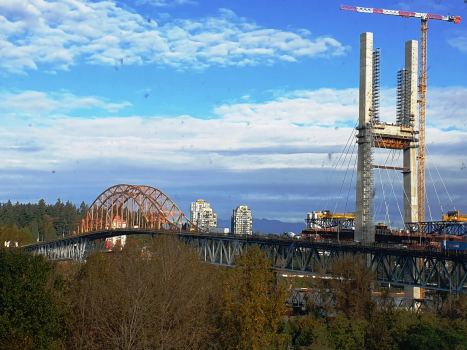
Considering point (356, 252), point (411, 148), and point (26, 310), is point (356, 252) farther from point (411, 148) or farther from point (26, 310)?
point (26, 310)

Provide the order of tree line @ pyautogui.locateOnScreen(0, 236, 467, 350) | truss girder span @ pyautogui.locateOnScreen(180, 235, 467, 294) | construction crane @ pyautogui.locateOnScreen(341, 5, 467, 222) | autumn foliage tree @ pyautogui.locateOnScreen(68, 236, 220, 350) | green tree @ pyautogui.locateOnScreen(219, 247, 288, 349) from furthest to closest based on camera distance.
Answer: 1. construction crane @ pyautogui.locateOnScreen(341, 5, 467, 222)
2. truss girder span @ pyautogui.locateOnScreen(180, 235, 467, 294)
3. green tree @ pyautogui.locateOnScreen(219, 247, 288, 349)
4. autumn foliage tree @ pyautogui.locateOnScreen(68, 236, 220, 350)
5. tree line @ pyautogui.locateOnScreen(0, 236, 467, 350)

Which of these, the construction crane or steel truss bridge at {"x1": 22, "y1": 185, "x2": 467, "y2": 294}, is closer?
steel truss bridge at {"x1": 22, "y1": 185, "x2": 467, "y2": 294}

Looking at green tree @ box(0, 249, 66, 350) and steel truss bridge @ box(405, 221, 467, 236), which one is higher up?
steel truss bridge @ box(405, 221, 467, 236)

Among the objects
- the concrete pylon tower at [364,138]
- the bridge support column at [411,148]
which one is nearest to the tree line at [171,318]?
the concrete pylon tower at [364,138]

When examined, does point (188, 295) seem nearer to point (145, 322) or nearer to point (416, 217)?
point (145, 322)

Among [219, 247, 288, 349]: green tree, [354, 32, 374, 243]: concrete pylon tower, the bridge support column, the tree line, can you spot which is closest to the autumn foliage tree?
the tree line

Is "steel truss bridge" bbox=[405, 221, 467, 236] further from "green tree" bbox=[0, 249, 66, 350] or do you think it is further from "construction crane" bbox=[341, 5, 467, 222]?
"green tree" bbox=[0, 249, 66, 350]
